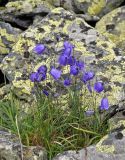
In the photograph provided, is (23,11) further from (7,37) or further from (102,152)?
(102,152)

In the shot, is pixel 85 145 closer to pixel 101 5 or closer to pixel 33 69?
pixel 33 69

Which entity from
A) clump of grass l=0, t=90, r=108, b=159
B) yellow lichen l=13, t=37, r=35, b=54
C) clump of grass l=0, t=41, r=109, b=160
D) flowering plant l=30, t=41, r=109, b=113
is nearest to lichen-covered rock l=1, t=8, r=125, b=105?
yellow lichen l=13, t=37, r=35, b=54

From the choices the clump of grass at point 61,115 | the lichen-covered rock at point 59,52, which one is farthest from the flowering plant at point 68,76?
the lichen-covered rock at point 59,52

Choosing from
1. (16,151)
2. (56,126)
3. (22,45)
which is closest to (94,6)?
(22,45)

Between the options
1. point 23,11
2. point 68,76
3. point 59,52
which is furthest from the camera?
point 23,11

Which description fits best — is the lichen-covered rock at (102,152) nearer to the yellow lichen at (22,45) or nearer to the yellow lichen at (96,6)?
the yellow lichen at (22,45)

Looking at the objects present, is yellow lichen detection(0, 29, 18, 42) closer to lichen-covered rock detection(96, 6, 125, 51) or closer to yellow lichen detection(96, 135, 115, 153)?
lichen-covered rock detection(96, 6, 125, 51)
